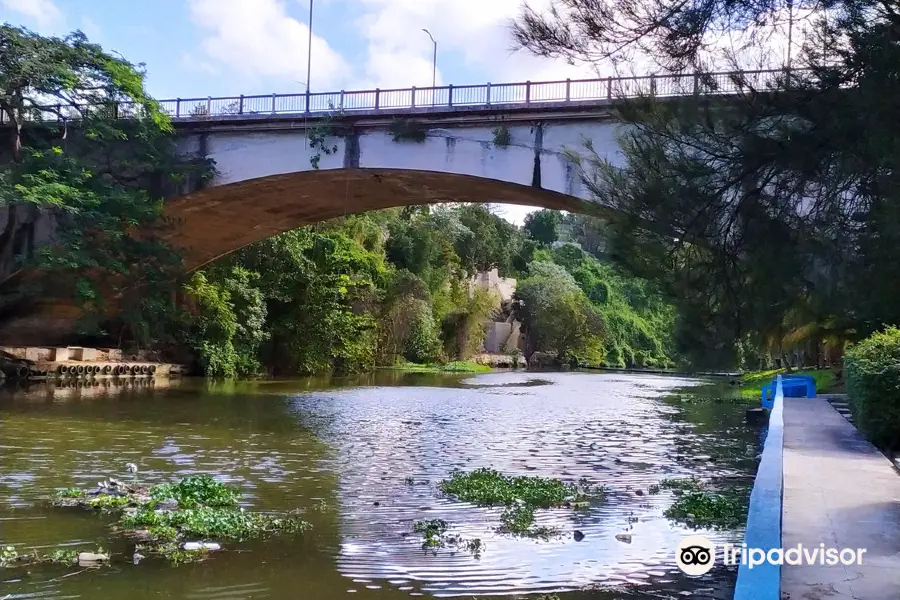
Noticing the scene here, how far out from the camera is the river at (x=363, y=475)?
15.9ft

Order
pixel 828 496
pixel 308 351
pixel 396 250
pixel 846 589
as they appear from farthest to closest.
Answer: pixel 396 250, pixel 308 351, pixel 828 496, pixel 846 589

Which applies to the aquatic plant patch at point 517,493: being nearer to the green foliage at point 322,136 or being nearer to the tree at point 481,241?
the green foliage at point 322,136

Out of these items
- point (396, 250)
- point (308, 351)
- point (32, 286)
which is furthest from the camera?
point (396, 250)

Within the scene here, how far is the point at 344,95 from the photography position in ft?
62.0

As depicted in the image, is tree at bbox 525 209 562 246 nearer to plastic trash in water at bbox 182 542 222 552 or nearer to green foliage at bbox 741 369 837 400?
green foliage at bbox 741 369 837 400

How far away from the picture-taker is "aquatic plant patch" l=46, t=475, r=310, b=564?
5359 mm

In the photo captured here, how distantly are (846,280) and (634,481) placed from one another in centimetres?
378

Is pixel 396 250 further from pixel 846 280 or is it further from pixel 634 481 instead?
pixel 846 280

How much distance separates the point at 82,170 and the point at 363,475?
14.4m

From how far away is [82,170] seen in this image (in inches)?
765

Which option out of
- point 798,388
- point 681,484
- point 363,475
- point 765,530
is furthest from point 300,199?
point 765,530

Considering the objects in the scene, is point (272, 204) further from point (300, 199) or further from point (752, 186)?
point (752, 186)

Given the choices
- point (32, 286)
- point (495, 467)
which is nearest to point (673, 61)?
point (495, 467)

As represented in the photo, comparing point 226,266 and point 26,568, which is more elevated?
point 226,266
